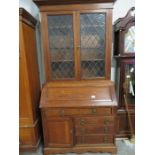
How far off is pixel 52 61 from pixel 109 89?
822 mm

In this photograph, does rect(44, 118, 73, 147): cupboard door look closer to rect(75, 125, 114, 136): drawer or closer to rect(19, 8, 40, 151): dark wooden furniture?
rect(75, 125, 114, 136): drawer

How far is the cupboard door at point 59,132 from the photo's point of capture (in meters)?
2.15

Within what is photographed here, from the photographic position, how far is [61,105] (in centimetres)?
210

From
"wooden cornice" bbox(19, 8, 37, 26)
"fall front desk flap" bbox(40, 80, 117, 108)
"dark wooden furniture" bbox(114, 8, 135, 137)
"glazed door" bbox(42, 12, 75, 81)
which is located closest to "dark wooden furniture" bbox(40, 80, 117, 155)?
"fall front desk flap" bbox(40, 80, 117, 108)

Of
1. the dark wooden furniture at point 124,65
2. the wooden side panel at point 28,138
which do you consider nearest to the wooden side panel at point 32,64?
the wooden side panel at point 28,138

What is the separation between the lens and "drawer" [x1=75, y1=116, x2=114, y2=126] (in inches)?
83.9

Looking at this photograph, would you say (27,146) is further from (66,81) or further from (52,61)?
(52,61)

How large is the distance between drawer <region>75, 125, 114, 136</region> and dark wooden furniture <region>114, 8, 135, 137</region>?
36cm

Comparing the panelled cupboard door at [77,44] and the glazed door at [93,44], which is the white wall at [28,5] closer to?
the panelled cupboard door at [77,44]

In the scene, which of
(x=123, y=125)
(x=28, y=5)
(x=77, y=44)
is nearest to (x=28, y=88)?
(x=77, y=44)

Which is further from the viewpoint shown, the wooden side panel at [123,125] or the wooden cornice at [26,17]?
the wooden side panel at [123,125]
